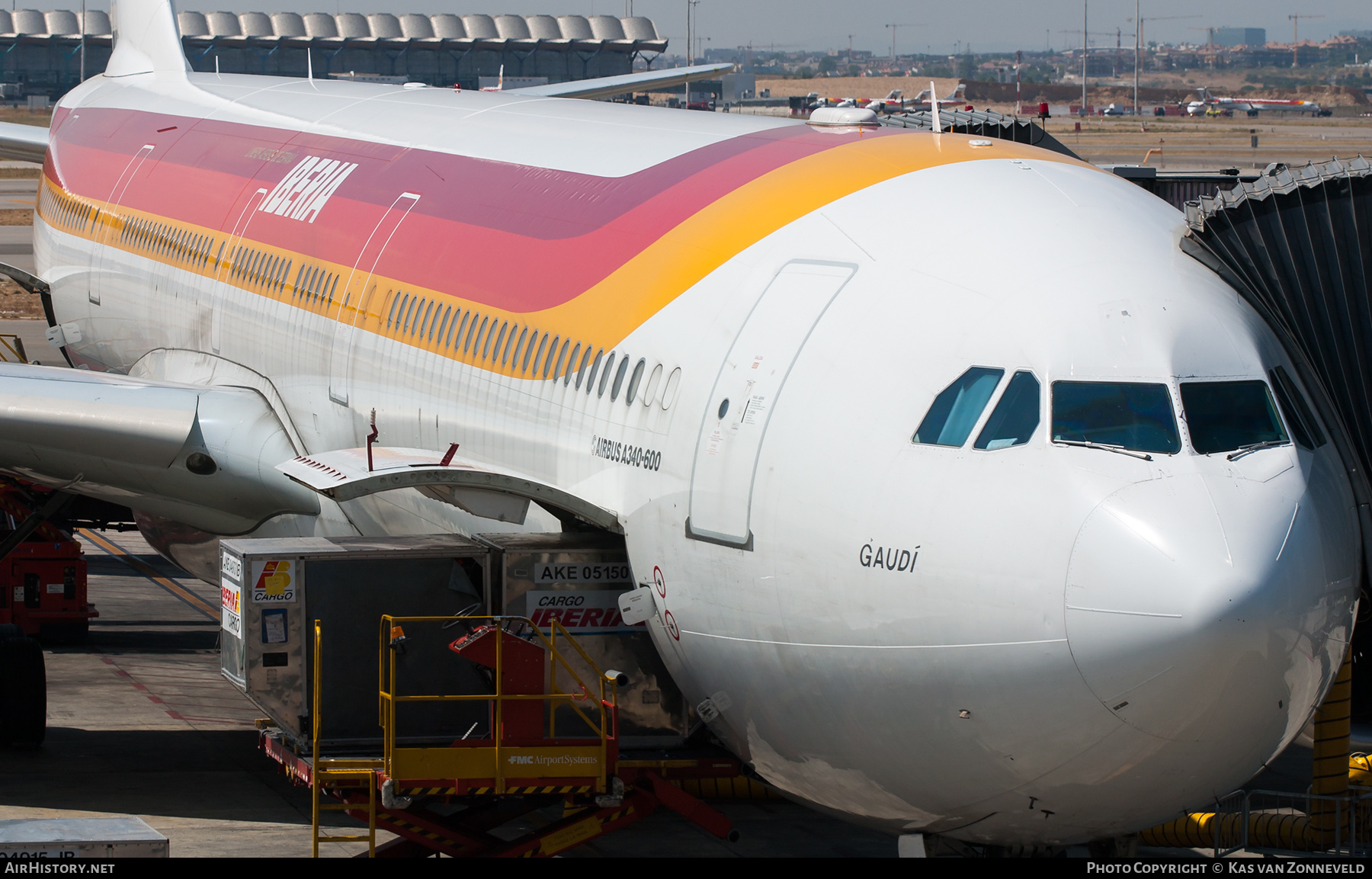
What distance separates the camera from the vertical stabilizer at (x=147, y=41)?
2448 centimetres

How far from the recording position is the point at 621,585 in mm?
10211

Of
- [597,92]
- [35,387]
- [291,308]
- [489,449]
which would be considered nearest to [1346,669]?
[489,449]

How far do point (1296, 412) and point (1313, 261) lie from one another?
1.72 meters

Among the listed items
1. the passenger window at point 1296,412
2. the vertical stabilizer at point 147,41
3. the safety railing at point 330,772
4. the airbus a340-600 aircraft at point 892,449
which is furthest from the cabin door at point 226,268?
the passenger window at point 1296,412

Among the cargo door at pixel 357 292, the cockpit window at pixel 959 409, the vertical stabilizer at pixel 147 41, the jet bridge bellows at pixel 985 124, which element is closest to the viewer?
the cockpit window at pixel 959 409

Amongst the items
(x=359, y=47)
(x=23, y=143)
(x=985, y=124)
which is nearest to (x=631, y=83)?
(x=23, y=143)

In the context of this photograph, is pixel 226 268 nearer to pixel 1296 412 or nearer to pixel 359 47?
pixel 1296 412

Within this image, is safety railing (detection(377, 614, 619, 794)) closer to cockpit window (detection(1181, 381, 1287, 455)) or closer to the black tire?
cockpit window (detection(1181, 381, 1287, 455))

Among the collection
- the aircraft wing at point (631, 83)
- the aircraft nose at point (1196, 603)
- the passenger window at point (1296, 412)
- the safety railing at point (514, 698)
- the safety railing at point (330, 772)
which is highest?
the aircraft wing at point (631, 83)

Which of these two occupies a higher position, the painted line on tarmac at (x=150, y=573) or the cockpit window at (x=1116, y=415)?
the cockpit window at (x=1116, y=415)

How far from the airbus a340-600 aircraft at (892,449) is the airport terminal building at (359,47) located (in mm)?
145101

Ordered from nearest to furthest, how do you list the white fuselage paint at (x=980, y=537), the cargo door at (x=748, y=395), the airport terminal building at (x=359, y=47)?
the white fuselage paint at (x=980, y=537)
the cargo door at (x=748, y=395)
the airport terminal building at (x=359, y=47)

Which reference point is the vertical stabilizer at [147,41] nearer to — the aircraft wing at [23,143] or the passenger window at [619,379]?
the aircraft wing at [23,143]

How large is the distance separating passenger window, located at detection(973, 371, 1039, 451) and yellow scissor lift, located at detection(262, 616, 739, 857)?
9.94 feet
